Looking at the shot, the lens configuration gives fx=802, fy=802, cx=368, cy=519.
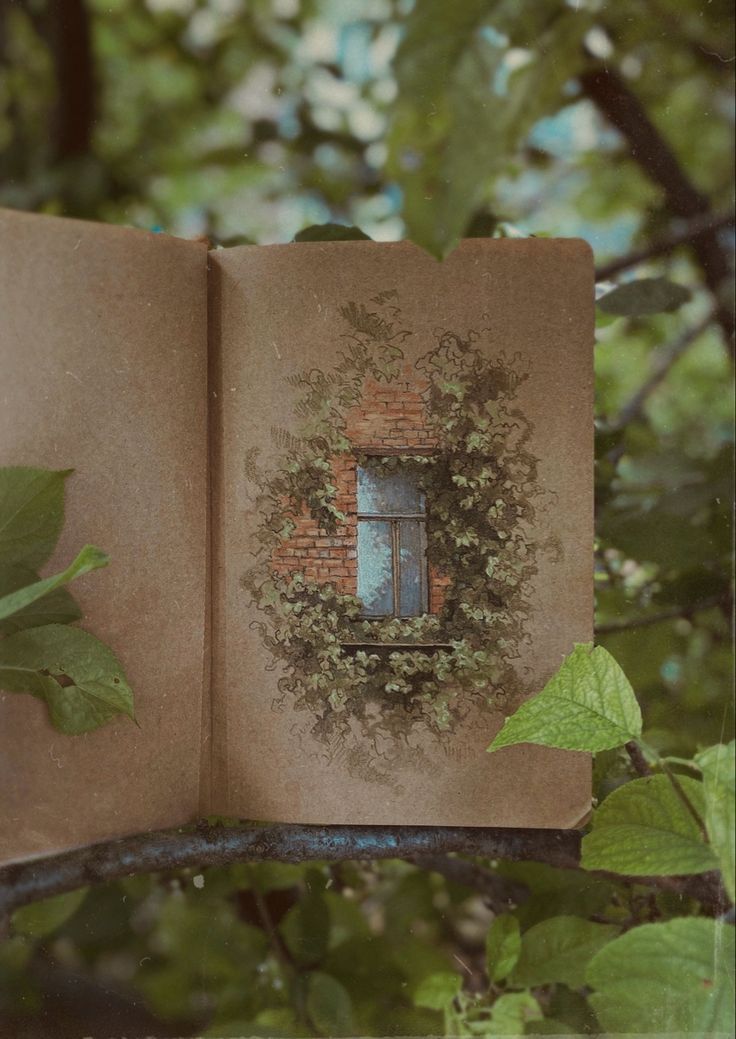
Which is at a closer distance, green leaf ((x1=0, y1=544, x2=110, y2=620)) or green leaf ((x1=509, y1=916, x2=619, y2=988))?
green leaf ((x1=0, y1=544, x2=110, y2=620))

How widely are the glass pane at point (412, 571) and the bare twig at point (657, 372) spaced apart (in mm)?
161

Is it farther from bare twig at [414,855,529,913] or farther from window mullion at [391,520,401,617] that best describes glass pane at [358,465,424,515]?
bare twig at [414,855,529,913]

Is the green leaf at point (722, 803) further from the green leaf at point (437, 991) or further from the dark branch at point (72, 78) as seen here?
the dark branch at point (72, 78)

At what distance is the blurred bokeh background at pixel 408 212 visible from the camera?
0.53 meters

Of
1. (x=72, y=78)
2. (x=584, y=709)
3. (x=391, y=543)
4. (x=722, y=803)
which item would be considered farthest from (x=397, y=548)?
(x=72, y=78)

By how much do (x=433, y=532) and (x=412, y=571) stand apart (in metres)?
0.03

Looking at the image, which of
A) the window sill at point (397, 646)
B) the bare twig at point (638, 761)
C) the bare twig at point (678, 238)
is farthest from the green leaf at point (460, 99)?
the bare twig at point (638, 761)

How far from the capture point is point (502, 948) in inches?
22.5

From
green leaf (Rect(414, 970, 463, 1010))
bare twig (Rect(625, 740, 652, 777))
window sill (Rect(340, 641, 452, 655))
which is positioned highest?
window sill (Rect(340, 641, 452, 655))

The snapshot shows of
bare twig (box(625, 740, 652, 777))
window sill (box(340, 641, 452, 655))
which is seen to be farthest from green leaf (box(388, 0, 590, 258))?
bare twig (box(625, 740, 652, 777))

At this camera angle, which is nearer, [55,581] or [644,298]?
[55,581]

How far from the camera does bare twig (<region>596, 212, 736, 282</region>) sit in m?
0.57

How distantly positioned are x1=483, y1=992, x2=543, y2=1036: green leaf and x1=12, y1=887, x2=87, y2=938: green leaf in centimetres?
30

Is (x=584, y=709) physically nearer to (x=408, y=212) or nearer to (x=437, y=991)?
(x=437, y=991)
